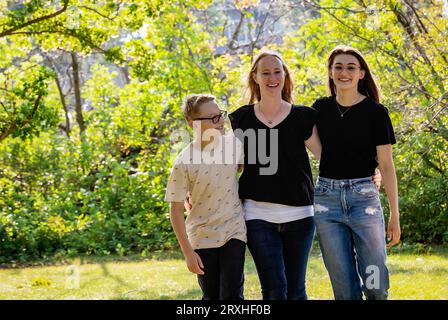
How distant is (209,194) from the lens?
414cm

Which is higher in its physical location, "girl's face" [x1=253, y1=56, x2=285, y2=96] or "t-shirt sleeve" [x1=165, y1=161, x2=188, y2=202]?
"girl's face" [x1=253, y1=56, x2=285, y2=96]

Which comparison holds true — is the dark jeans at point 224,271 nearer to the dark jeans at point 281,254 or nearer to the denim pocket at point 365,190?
the dark jeans at point 281,254

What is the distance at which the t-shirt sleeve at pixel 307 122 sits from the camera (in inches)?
167

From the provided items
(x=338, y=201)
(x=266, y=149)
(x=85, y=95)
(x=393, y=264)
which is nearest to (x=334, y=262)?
(x=338, y=201)

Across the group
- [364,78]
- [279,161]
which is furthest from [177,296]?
[364,78]

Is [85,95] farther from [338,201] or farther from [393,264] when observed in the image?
[338,201]

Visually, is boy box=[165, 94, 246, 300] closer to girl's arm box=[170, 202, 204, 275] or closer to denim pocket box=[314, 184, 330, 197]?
girl's arm box=[170, 202, 204, 275]

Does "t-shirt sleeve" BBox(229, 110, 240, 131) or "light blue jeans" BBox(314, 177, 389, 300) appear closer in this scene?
"light blue jeans" BBox(314, 177, 389, 300)

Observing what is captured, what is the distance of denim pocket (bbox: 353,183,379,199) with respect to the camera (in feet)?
13.3

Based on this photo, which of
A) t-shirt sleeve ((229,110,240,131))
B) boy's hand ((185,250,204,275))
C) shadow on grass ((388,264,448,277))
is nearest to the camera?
boy's hand ((185,250,204,275))

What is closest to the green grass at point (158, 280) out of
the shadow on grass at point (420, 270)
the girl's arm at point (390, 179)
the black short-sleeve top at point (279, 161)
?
the shadow on grass at point (420, 270)

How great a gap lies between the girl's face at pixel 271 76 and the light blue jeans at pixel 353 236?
647 millimetres

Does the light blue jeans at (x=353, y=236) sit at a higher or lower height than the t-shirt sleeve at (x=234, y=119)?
lower

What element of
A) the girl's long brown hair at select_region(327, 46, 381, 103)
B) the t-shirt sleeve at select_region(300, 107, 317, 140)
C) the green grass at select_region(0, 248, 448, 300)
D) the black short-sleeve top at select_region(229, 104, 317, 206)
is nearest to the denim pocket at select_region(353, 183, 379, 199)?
the black short-sleeve top at select_region(229, 104, 317, 206)
